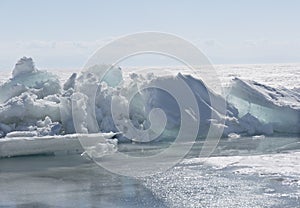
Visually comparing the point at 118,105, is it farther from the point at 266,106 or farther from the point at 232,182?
the point at 232,182

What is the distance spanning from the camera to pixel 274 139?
1330cm

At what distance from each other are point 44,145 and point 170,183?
3.64 metres

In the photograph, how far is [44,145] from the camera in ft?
38.0

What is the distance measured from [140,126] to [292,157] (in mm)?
3967

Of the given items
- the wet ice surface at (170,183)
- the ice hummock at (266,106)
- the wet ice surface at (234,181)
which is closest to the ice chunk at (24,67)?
the wet ice surface at (170,183)

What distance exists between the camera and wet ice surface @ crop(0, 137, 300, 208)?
25.8ft

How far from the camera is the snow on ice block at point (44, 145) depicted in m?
11.4

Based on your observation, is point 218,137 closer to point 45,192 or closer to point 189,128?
point 189,128

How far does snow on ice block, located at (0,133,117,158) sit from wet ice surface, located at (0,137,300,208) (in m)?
0.20

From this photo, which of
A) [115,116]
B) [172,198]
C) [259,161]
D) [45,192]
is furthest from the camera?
[115,116]

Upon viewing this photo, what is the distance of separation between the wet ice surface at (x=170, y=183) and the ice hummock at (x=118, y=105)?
1.77 meters

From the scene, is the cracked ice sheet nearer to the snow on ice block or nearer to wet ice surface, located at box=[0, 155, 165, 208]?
wet ice surface, located at box=[0, 155, 165, 208]

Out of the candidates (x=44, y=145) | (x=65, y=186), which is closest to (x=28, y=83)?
(x=44, y=145)

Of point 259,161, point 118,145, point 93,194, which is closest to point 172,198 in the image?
point 93,194
